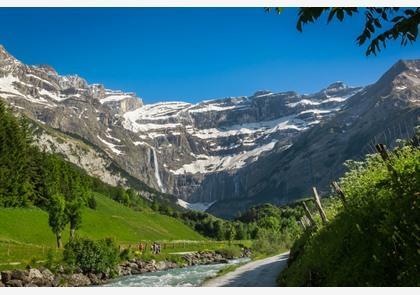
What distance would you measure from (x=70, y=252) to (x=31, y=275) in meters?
12.6

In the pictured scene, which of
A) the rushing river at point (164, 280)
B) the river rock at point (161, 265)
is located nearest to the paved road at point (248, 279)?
the rushing river at point (164, 280)

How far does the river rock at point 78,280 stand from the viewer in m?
48.2

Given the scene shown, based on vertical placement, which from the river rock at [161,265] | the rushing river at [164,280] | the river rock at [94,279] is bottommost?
the river rock at [161,265]

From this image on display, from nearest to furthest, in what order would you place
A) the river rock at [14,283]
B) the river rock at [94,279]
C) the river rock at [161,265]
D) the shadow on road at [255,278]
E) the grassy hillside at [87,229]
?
the shadow on road at [255,278]
the river rock at [14,283]
the river rock at [94,279]
the grassy hillside at [87,229]
the river rock at [161,265]

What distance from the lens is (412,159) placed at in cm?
1402

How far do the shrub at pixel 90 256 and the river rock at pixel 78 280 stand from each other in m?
2.09

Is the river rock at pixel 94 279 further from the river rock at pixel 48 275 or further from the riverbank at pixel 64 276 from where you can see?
the river rock at pixel 48 275

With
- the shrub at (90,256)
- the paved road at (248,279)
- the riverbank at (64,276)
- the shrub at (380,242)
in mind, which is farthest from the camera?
the shrub at (90,256)

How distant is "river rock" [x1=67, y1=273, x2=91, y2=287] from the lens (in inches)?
1900

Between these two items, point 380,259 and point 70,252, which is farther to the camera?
point 70,252

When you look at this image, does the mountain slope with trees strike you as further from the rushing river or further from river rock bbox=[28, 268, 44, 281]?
river rock bbox=[28, 268, 44, 281]

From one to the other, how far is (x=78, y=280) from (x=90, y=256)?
652 cm
